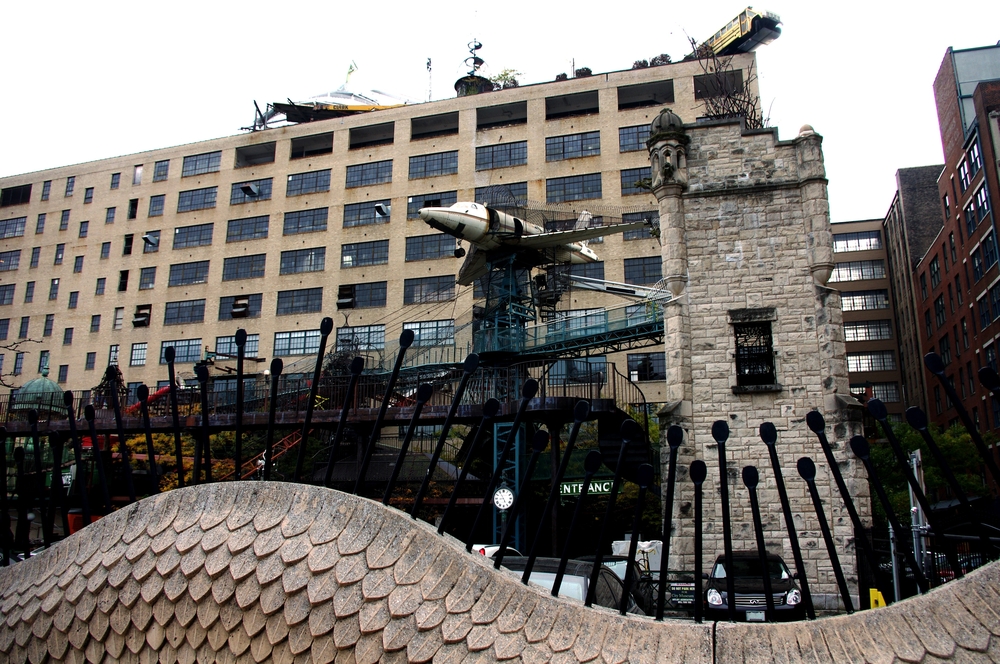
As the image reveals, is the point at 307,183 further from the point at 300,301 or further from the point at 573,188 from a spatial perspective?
the point at 573,188

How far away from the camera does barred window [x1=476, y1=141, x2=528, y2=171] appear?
44844mm

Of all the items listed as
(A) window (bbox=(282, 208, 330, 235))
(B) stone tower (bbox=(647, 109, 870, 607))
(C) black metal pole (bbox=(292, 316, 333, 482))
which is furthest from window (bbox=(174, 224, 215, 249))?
(C) black metal pole (bbox=(292, 316, 333, 482))

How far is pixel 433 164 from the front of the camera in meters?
46.8

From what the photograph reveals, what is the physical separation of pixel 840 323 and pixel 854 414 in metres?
1.88

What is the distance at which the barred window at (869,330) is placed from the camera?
68188mm

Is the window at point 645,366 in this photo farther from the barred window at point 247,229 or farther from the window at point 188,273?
the window at point 188,273

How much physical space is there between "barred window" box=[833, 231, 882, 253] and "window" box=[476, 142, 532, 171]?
41.9 metres

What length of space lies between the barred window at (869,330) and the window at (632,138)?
120 ft

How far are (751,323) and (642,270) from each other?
25.6 m

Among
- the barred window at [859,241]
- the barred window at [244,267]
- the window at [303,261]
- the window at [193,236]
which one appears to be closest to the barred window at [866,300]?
the barred window at [859,241]

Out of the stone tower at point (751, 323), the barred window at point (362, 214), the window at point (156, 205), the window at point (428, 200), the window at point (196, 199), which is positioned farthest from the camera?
the window at point (156, 205)

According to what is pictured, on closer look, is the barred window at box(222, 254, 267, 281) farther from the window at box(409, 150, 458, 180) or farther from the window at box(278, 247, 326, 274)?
the window at box(409, 150, 458, 180)

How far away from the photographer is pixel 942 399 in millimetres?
51906

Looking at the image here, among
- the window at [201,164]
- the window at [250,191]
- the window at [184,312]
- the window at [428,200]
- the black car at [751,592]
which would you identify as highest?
the window at [201,164]
